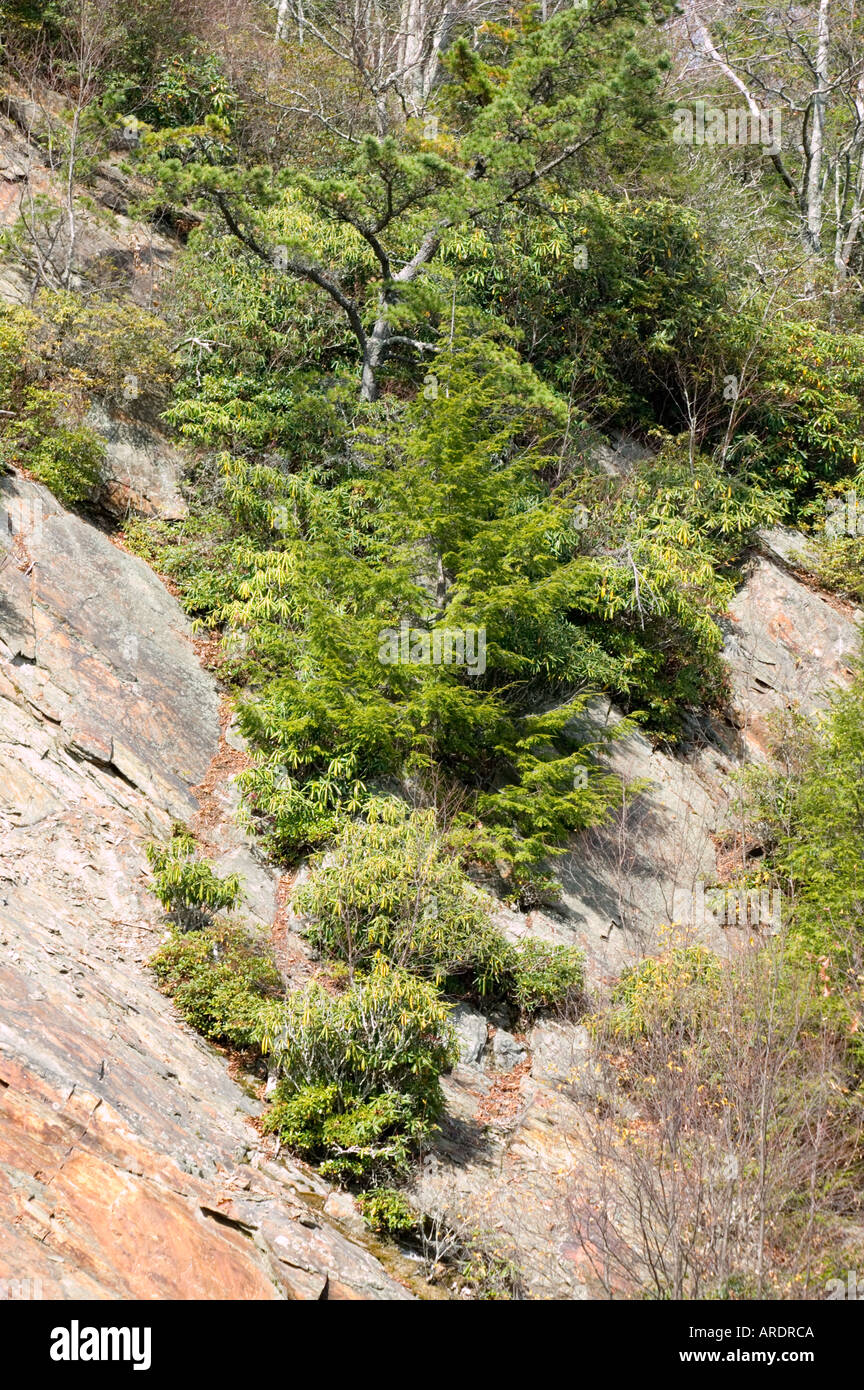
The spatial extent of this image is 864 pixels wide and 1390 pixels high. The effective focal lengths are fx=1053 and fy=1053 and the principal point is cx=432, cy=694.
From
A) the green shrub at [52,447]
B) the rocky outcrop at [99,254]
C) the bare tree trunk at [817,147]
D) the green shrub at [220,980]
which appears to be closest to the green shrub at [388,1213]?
the green shrub at [220,980]

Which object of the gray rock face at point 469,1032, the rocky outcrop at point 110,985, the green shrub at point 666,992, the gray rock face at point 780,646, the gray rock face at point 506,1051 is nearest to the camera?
the rocky outcrop at point 110,985

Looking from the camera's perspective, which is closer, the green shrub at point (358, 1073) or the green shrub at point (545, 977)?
the green shrub at point (358, 1073)

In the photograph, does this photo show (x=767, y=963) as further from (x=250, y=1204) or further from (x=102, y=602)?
(x=102, y=602)

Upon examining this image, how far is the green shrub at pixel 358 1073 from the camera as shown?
7.61 meters

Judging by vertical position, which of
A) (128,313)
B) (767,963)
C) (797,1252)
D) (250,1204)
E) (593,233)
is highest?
(593,233)

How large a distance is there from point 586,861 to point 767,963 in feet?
13.0

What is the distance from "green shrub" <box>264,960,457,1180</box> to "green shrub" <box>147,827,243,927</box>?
119 centimetres

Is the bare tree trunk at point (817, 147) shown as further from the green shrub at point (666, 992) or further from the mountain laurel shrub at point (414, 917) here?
the mountain laurel shrub at point (414, 917)

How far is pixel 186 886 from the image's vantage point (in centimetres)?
861

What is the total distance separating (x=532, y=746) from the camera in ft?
38.4

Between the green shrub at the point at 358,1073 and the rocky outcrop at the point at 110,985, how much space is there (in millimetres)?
300

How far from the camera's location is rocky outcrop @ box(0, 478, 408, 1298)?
5.41 meters

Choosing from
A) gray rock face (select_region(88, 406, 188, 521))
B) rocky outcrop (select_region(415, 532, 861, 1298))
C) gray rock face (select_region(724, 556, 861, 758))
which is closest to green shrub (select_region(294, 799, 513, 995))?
rocky outcrop (select_region(415, 532, 861, 1298))

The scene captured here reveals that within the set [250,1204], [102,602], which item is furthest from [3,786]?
[250,1204]
